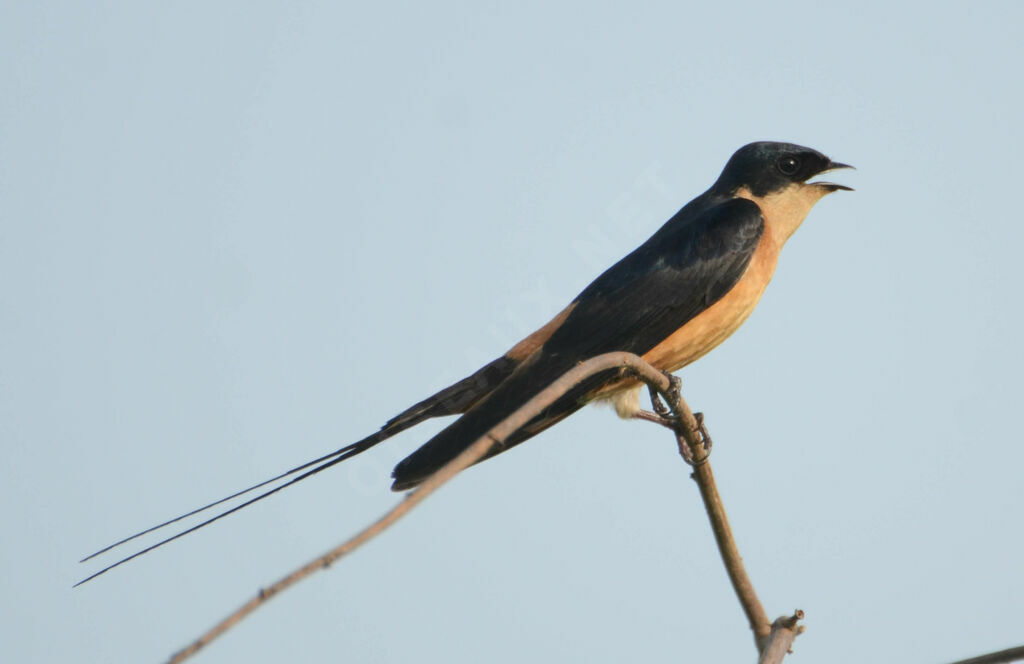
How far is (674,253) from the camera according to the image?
686cm

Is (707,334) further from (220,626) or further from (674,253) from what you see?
(220,626)

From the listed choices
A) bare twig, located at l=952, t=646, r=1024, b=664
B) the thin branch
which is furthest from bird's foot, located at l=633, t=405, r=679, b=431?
bare twig, located at l=952, t=646, r=1024, b=664

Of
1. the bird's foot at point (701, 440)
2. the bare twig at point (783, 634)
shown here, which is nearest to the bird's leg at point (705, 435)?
the bird's foot at point (701, 440)

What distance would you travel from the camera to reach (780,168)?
7.45m

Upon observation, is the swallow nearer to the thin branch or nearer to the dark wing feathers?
the dark wing feathers

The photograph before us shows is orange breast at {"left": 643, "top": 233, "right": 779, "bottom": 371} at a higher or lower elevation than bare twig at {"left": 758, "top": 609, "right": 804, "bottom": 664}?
higher

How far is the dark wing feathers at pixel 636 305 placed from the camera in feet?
19.0

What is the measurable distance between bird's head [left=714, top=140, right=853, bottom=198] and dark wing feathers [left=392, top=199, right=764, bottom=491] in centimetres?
31

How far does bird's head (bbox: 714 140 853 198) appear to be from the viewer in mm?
7398

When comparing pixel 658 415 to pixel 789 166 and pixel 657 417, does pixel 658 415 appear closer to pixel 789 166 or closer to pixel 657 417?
pixel 657 417

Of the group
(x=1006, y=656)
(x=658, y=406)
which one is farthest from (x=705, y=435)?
(x=1006, y=656)

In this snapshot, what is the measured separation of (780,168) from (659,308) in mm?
1503

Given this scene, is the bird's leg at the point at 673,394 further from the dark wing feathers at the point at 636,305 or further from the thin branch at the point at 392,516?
the thin branch at the point at 392,516

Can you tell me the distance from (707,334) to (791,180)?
1372 mm
